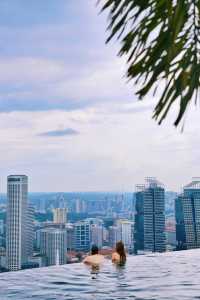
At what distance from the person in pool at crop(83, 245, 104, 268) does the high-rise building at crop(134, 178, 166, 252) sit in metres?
134

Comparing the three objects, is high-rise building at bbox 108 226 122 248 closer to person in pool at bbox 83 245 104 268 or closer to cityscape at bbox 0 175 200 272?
cityscape at bbox 0 175 200 272

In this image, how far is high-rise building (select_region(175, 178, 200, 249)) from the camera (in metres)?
132

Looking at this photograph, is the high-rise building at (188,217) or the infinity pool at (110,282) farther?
the high-rise building at (188,217)

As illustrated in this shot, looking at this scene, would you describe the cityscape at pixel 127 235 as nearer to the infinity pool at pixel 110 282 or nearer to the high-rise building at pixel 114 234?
the high-rise building at pixel 114 234

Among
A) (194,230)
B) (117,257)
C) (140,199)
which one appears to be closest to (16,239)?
(140,199)

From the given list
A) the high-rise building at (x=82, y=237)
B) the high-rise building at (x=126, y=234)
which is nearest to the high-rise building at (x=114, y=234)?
the high-rise building at (x=126, y=234)

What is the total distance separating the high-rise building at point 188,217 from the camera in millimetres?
131750

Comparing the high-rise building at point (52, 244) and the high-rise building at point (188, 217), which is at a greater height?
the high-rise building at point (188, 217)

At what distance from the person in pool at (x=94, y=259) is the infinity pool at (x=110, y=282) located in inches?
11.9

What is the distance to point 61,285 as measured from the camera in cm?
1415

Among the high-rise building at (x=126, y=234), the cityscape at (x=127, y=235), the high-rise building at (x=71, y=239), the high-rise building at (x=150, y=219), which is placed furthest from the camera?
the high-rise building at (x=126, y=234)

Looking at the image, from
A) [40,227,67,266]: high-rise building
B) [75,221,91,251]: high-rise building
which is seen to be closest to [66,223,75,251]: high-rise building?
[75,221,91,251]: high-rise building

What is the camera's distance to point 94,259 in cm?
1830

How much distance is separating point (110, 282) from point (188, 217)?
137652 millimetres
